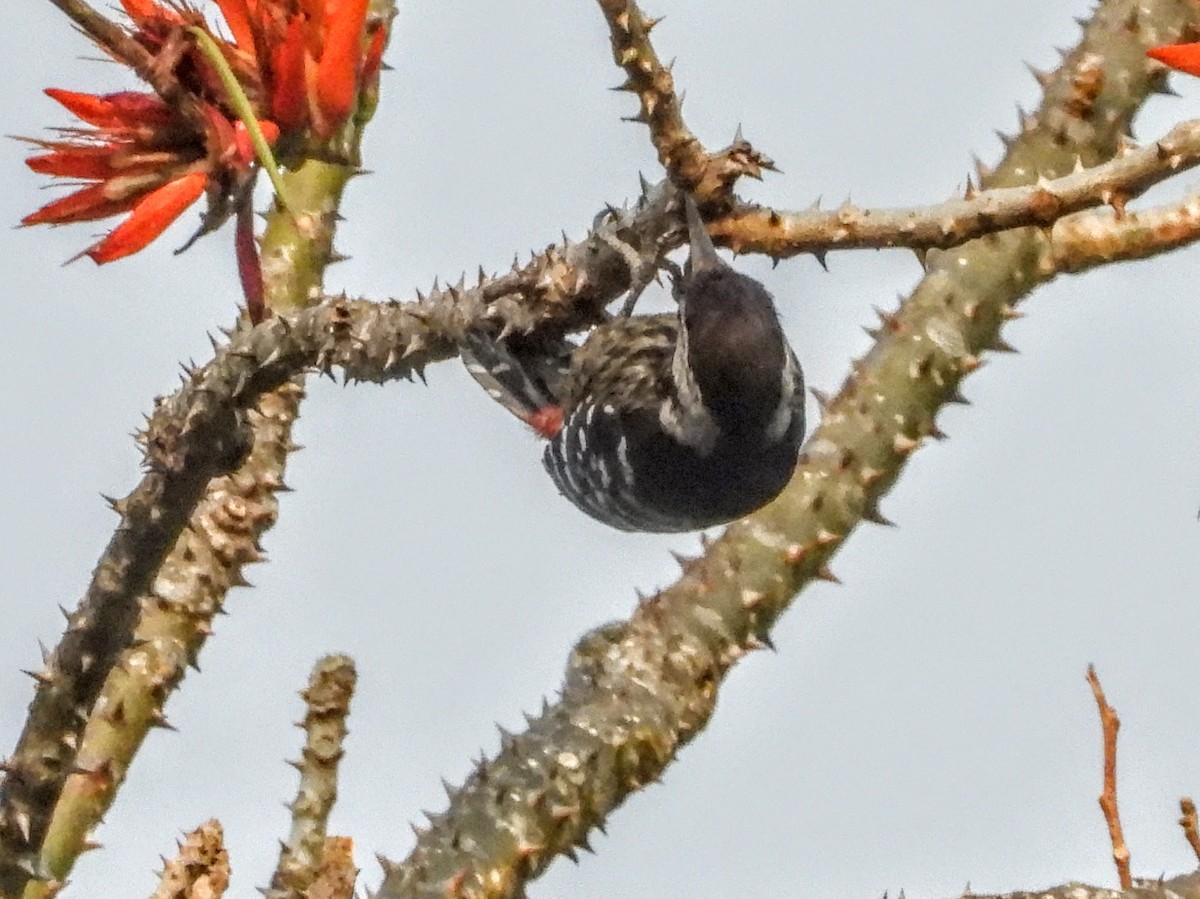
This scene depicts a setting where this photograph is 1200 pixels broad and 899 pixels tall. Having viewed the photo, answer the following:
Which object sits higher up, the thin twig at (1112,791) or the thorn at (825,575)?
the thorn at (825,575)

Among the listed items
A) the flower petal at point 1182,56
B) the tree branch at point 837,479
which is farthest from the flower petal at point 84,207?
the tree branch at point 837,479

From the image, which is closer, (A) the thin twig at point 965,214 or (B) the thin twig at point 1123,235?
(A) the thin twig at point 965,214

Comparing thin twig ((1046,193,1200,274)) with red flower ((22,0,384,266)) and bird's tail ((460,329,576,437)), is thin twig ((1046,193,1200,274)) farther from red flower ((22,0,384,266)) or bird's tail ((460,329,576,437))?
red flower ((22,0,384,266))

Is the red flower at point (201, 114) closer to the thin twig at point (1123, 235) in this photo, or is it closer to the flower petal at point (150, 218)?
the flower petal at point (150, 218)

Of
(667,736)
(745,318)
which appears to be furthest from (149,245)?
(667,736)

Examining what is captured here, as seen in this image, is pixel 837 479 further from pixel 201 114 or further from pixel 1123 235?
pixel 201 114

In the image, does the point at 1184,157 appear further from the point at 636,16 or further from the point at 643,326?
the point at 643,326

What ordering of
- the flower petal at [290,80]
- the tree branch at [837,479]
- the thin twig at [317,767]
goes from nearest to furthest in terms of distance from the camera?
the flower petal at [290,80] < the thin twig at [317,767] < the tree branch at [837,479]

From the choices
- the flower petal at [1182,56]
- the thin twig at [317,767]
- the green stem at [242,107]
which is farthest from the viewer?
the thin twig at [317,767]
